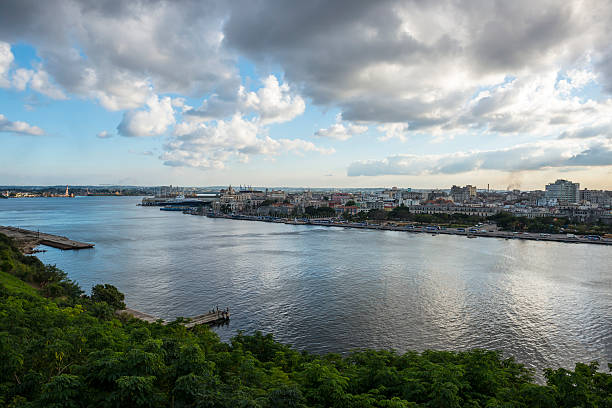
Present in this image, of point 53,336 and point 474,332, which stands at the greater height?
point 53,336

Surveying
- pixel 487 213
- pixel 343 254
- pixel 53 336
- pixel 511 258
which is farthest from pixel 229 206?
pixel 53 336

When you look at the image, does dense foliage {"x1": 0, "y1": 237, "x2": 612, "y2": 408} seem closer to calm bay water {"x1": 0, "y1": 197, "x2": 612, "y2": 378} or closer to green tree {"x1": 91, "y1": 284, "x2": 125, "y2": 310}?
calm bay water {"x1": 0, "y1": 197, "x2": 612, "y2": 378}

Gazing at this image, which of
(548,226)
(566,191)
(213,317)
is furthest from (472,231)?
(566,191)

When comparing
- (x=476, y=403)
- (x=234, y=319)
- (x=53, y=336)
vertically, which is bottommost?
(x=234, y=319)

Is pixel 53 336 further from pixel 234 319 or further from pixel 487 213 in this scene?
pixel 487 213

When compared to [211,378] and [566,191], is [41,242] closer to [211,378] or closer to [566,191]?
[211,378]

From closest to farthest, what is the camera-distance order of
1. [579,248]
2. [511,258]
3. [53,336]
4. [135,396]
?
[135,396], [53,336], [511,258], [579,248]
